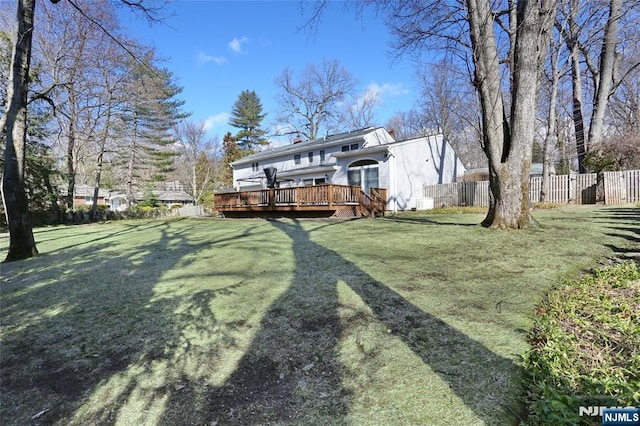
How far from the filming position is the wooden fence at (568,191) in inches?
507

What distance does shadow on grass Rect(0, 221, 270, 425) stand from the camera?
204cm

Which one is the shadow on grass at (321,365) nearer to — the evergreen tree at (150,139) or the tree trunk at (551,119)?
the tree trunk at (551,119)

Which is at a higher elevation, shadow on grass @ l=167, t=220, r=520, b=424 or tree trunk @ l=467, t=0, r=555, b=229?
tree trunk @ l=467, t=0, r=555, b=229

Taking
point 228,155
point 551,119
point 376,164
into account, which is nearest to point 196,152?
point 228,155

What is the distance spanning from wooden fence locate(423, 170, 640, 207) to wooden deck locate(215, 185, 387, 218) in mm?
4379

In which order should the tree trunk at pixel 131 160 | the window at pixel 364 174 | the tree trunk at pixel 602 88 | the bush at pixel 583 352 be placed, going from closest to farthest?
the bush at pixel 583 352 → the tree trunk at pixel 602 88 → the window at pixel 364 174 → the tree trunk at pixel 131 160

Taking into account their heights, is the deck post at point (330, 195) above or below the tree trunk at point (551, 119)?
below

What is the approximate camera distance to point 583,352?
81.7 inches

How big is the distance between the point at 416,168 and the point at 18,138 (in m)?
16.4

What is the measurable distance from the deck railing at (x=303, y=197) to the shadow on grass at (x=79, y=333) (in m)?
8.20

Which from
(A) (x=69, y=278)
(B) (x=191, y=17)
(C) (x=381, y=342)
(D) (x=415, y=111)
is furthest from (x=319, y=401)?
(D) (x=415, y=111)

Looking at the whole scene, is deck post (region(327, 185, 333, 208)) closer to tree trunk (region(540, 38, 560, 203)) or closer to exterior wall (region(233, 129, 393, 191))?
exterior wall (region(233, 129, 393, 191))

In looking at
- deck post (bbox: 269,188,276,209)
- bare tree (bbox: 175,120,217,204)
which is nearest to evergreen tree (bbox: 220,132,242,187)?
bare tree (bbox: 175,120,217,204)

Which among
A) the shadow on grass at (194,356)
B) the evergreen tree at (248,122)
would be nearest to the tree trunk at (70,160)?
the shadow on grass at (194,356)
